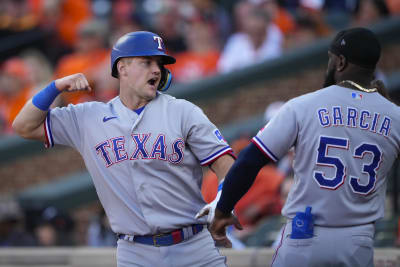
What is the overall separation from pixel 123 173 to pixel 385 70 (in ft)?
20.0

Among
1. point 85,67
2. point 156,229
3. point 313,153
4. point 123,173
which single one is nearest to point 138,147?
point 123,173

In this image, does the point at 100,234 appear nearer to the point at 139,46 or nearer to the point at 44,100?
the point at 44,100

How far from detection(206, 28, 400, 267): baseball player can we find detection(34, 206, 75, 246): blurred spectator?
4.62m

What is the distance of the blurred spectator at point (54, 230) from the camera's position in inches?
329

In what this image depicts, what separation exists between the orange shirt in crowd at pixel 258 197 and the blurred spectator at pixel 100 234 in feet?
4.12

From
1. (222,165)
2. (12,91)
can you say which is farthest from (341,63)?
(12,91)

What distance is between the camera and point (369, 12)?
9.98 meters

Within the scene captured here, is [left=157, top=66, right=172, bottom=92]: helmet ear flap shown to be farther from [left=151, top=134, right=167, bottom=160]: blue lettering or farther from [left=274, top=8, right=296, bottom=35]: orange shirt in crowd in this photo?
[left=274, top=8, right=296, bottom=35]: orange shirt in crowd

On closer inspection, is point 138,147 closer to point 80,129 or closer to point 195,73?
point 80,129

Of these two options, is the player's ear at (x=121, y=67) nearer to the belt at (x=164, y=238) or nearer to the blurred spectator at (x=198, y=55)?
the belt at (x=164, y=238)

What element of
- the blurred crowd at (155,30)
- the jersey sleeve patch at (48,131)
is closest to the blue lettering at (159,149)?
the jersey sleeve patch at (48,131)

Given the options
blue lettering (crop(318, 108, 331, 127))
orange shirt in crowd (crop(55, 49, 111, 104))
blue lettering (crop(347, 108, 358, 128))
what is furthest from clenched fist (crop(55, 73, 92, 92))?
orange shirt in crowd (crop(55, 49, 111, 104))

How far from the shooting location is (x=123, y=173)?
443 cm

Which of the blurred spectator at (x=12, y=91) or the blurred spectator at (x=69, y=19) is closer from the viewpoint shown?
the blurred spectator at (x=12, y=91)
